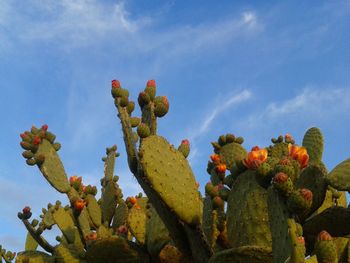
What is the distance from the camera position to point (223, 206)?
153 inches

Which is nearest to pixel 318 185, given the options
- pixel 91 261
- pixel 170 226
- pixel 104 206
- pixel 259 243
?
pixel 259 243

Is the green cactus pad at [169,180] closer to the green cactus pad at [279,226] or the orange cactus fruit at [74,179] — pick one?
the green cactus pad at [279,226]

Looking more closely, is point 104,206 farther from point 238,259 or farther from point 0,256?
point 238,259

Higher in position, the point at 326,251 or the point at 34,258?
the point at 34,258

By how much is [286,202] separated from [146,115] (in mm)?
1463

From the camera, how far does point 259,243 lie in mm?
3352

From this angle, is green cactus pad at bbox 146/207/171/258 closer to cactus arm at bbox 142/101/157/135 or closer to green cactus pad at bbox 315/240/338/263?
cactus arm at bbox 142/101/157/135

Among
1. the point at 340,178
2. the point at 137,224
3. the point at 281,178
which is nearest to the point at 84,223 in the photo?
the point at 137,224

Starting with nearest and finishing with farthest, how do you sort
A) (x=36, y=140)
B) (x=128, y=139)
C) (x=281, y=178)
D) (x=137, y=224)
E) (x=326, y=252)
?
1. (x=326, y=252)
2. (x=281, y=178)
3. (x=128, y=139)
4. (x=137, y=224)
5. (x=36, y=140)

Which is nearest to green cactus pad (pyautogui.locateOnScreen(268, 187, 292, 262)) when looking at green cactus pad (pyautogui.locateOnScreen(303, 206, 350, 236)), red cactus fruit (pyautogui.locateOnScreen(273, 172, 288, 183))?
red cactus fruit (pyautogui.locateOnScreen(273, 172, 288, 183))

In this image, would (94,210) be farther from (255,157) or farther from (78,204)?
(255,157)

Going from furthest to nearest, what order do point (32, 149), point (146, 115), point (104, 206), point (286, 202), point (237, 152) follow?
1. point (104, 206)
2. point (32, 149)
3. point (237, 152)
4. point (146, 115)
5. point (286, 202)

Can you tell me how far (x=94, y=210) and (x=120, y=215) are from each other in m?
0.25

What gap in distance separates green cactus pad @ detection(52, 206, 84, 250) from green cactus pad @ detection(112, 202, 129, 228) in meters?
0.40
